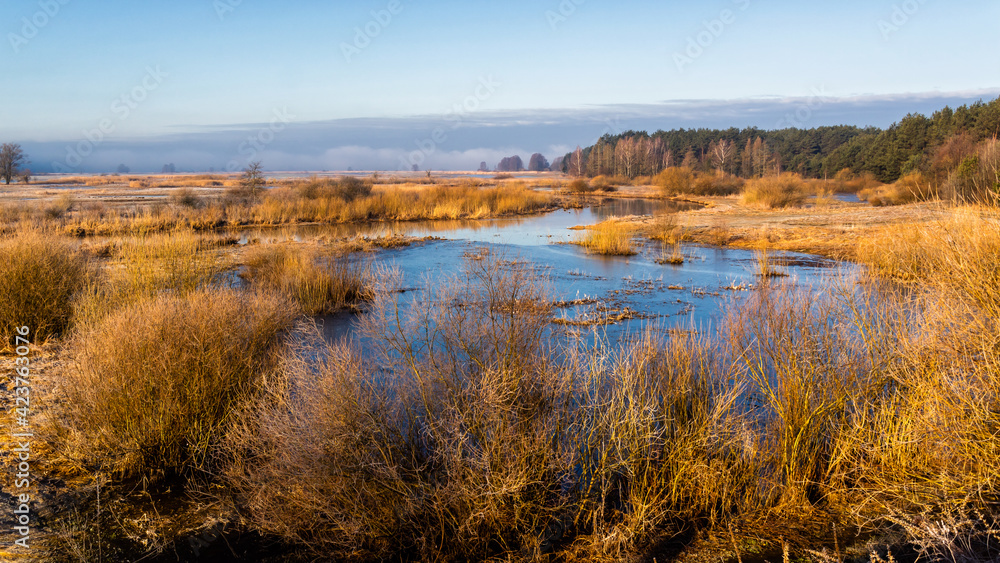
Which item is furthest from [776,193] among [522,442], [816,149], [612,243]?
[816,149]

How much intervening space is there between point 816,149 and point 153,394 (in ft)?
304

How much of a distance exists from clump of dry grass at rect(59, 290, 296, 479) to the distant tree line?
84.9 feet

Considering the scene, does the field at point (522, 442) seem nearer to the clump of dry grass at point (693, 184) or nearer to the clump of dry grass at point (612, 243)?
the clump of dry grass at point (612, 243)

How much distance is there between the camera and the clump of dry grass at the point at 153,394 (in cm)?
540

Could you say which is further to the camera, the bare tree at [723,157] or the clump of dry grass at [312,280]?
the bare tree at [723,157]

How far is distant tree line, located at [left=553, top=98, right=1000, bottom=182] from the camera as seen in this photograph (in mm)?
41303

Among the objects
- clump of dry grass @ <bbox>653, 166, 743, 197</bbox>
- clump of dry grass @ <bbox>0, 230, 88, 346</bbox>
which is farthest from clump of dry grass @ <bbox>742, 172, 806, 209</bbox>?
clump of dry grass @ <bbox>0, 230, 88, 346</bbox>

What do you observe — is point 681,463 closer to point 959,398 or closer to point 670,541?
point 670,541

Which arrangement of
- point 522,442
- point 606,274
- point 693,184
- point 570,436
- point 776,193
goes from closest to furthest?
point 522,442, point 570,436, point 606,274, point 776,193, point 693,184

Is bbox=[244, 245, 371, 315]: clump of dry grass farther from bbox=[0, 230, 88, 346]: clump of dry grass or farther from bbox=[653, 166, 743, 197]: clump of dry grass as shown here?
bbox=[653, 166, 743, 197]: clump of dry grass

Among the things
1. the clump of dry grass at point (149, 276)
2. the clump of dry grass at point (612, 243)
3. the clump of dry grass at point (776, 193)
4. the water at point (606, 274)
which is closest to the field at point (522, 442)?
the water at point (606, 274)

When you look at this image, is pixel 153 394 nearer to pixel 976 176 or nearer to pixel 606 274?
pixel 606 274

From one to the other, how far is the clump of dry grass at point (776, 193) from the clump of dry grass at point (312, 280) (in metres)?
29.6

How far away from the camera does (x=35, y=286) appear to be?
348 inches
